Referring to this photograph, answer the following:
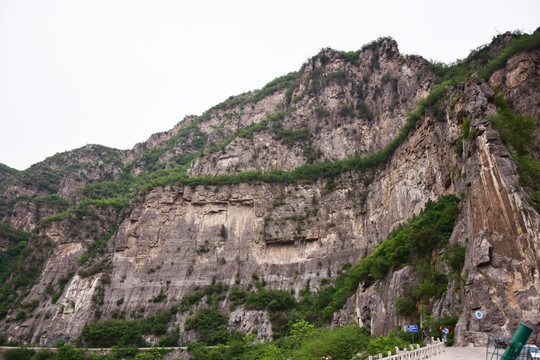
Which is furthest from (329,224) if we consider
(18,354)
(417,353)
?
(18,354)

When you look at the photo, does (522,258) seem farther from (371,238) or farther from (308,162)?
(308,162)

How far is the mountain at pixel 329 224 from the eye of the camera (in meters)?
22.0

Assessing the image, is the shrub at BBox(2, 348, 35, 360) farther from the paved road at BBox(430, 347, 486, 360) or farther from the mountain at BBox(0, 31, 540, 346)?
the paved road at BBox(430, 347, 486, 360)

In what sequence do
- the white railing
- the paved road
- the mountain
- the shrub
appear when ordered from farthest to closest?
1. the shrub
2. the mountain
3. the paved road
4. the white railing

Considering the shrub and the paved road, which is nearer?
the paved road

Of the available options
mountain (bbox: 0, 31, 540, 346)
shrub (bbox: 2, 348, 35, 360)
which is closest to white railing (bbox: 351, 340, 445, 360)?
mountain (bbox: 0, 31, 540, 346)

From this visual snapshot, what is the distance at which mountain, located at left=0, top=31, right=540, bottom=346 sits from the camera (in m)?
22.0

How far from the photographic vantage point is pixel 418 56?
2291 inches

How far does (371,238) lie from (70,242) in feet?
160

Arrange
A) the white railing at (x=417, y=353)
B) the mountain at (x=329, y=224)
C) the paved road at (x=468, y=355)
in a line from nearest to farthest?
the white railing at (x=417, y=353) < the paved road at (x=468, y=355) < the mountain at (x=329, y=224)

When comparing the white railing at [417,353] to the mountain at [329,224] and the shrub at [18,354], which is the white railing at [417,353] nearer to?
the mountain at [329,224]

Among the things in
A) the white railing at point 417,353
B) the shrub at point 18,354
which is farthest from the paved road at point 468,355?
the shrub at point 18,354

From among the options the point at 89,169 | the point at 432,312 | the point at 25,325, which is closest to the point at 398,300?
the point at 432,312

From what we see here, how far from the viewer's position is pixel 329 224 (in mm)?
55406
